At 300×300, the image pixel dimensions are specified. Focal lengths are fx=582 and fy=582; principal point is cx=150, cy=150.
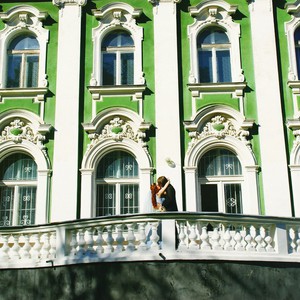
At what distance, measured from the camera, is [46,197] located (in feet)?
50.0

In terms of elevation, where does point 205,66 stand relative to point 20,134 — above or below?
above

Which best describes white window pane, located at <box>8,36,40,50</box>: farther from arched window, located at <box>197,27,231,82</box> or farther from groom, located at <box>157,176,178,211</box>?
groom, located at <box>157,176,178,211</box>

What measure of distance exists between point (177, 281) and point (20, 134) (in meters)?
6.75

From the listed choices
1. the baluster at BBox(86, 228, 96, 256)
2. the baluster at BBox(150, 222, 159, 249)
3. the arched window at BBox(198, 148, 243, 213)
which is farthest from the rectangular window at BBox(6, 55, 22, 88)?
the baluster at BBox(150, 222, 159, 249)

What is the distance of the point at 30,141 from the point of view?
15.8 metres

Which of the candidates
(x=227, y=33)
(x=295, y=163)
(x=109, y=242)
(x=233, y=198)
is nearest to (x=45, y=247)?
(x=109, y=242)

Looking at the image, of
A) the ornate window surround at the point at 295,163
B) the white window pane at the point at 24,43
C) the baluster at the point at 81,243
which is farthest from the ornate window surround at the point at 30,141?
the ornate window surround at the point at 295,163

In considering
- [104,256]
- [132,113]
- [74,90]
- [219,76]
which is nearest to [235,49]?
[219,76]

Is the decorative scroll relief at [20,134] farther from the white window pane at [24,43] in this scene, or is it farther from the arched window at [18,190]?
the white window pane at [24,43]

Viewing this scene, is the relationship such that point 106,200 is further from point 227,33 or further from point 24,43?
point 227,33

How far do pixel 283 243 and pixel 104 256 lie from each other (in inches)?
146

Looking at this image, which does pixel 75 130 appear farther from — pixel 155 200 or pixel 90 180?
pixel 155 200

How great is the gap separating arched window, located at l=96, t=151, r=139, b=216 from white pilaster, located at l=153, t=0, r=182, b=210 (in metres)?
0.82

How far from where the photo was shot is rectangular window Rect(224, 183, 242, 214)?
602 inches
